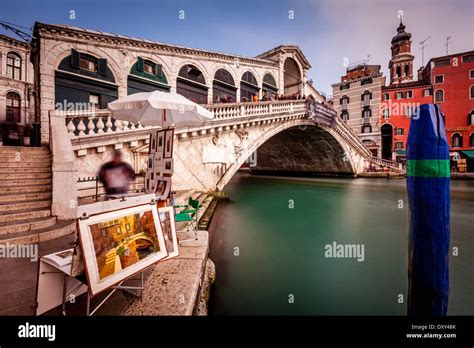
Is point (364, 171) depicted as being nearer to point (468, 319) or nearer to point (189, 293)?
point (468, 319)

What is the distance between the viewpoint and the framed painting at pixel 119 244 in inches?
66.7

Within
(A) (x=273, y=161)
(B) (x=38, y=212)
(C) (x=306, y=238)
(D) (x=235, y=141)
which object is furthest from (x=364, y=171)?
(B) (x=38, y=212)

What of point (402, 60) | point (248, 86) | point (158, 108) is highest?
point (402, 60)

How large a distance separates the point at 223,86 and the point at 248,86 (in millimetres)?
3012

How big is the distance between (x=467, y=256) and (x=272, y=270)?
507 centimetres

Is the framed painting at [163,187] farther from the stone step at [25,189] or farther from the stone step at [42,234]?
the stone step at [25,189]

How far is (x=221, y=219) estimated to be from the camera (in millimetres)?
8211

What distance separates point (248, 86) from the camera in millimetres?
19359

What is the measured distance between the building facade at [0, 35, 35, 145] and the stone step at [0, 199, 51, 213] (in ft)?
37.4

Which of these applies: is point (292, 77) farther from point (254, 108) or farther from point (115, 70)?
point (115, 70)

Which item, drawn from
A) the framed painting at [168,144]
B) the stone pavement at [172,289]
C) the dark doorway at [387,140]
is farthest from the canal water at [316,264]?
the dark doorway at [387,140]

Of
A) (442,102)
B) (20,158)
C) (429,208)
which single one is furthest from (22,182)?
(442,102)

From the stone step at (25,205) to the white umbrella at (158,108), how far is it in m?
2.37

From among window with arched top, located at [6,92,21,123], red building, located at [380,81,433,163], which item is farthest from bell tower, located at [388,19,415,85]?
window with arched top, located at [6,92,21,123]
